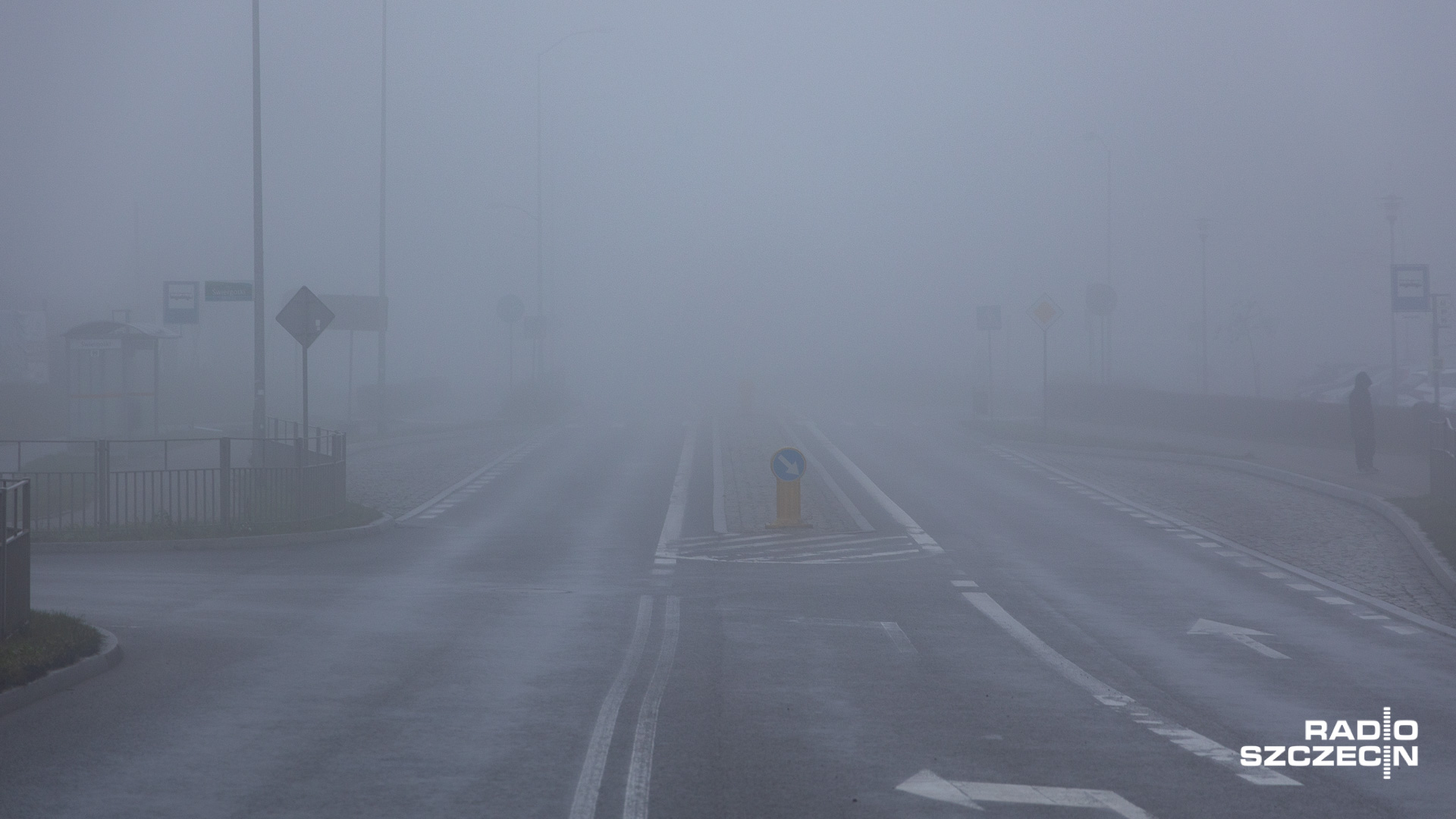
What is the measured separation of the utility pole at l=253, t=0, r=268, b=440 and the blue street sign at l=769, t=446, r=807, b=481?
9.18m

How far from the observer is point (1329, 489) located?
23250 millimetres

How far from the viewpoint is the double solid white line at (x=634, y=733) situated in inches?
249

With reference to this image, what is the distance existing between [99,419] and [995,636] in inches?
1167

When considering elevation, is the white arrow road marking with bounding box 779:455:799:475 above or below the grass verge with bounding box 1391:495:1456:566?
above

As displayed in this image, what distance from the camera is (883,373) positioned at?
296 feet

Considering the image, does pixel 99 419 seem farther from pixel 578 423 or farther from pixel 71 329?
pixel 578 423

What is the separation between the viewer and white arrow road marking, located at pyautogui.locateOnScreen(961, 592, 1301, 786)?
6879mm

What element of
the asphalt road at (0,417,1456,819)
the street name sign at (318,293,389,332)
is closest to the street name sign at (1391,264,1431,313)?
the asphalt road at (0,417,1456,819)

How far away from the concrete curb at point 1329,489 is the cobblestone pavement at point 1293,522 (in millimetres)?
119

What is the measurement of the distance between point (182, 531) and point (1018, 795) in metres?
14.7

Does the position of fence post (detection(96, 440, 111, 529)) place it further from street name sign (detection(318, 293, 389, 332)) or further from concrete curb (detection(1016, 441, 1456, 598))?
street name sign (detection(318, 293, 389, 332))

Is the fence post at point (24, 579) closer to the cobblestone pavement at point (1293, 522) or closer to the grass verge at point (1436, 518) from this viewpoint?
the cobblestone pavement at point (1293, 522)

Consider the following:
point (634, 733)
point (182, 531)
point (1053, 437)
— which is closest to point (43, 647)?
point (634, 733)

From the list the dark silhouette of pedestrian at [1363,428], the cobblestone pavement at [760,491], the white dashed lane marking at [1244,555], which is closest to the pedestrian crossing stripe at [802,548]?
the cobblestone pavement at [760,491]
